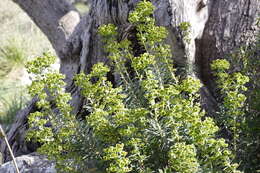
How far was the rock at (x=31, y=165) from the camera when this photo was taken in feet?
11.1

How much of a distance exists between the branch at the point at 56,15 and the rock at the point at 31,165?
2.23 meters

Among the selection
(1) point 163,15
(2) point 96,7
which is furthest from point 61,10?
(1) point 163,15

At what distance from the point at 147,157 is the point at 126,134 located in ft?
0.77

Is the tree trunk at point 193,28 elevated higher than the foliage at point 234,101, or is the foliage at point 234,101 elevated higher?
the tree trunk at point 193,28

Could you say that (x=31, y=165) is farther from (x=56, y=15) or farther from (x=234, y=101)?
(x=56, y=15)

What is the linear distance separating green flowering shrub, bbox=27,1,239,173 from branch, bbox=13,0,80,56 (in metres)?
2.83

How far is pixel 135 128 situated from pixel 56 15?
145 inches

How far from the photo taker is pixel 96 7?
382cm

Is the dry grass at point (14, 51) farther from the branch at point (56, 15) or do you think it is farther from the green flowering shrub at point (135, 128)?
the green flowering shrub at point (135, 128)

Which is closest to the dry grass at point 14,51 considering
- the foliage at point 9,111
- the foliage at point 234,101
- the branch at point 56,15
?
the foliage at point 9,111

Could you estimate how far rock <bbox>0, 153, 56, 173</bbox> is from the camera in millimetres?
3398

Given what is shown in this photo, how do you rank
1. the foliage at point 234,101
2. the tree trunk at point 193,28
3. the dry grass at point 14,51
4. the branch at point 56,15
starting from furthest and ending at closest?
the dry grass at point 14,51 → the branch at point 56,15 → the tree trunk at point 193,28 → the foliage at point 234,101

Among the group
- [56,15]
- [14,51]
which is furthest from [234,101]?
[14,51]

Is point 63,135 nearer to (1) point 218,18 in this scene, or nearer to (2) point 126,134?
(2) point 126,134
